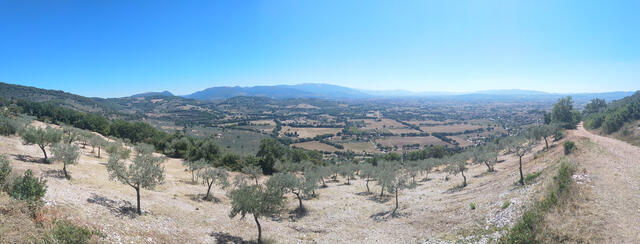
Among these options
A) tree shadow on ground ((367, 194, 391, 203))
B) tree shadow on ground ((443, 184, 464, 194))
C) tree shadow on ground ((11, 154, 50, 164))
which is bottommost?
tree shadow on ground ((367, 194, 391, 203))

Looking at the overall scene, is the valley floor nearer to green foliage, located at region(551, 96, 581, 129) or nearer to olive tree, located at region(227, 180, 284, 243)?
olive tree, located at region(227, 180, 284, 243)

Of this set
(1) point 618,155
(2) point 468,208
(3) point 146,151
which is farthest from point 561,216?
(3) point 146,151

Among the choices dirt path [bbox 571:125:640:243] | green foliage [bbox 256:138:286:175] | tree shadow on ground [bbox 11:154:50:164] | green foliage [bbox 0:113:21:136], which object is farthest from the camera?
green foliage [bbox 256:138:286:175]

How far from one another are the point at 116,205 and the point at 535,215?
34.1 metres

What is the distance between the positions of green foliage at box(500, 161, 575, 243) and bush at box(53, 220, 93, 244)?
1041 inches

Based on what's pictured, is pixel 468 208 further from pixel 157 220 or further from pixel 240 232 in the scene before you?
pixel 157 220

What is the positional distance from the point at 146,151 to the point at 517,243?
201ft

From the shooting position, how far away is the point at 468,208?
2728cm

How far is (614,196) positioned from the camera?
20016 mm

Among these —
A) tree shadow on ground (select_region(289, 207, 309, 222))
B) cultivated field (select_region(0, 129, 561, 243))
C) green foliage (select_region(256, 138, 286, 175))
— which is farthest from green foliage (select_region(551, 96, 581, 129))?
tree shadow on ground (select_region(289, 207, 309, 222))

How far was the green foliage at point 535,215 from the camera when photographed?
17312 millimetres

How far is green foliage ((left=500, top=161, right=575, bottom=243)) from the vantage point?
17312 millimetres

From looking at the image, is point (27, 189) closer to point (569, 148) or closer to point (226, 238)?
point (226, 238)

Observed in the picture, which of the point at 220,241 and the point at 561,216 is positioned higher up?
the point at 561,216
